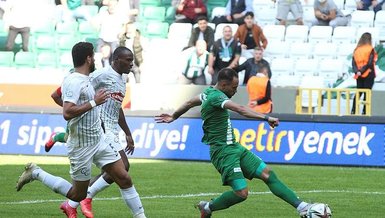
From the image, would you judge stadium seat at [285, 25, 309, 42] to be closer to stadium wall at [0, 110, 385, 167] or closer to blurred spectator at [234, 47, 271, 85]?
blurred spectator at [234, 47, 271, 85]

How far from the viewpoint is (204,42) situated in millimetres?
26906

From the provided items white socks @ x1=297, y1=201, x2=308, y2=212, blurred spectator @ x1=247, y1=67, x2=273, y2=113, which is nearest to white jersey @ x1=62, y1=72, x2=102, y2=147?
white socks @ x1=297, y1=201, x2=308, y2=212

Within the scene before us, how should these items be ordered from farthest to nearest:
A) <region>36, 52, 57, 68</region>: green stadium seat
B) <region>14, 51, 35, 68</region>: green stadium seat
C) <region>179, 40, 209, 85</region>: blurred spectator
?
<region>14, 51, 35, 68</region>: green stadium seat → <region>36, 52, 57, 68</region>: green stadium seat → <region>179, 40, 209, 85</region>: blurred spectator

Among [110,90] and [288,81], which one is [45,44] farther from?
[110,90]

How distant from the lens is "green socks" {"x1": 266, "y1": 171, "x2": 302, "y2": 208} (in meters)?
13.6

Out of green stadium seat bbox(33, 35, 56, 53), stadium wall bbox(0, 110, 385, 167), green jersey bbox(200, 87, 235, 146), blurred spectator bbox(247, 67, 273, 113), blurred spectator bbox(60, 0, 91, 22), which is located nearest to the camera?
green jersey bbox(200, 87, 235, 146)

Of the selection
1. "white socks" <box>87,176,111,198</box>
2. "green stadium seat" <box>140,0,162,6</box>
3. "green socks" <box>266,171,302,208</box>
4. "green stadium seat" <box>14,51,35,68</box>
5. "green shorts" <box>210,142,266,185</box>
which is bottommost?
"green stadium seat" <box>14,51,35,68</box>

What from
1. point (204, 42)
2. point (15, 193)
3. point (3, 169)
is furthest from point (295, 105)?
point (15, 193)

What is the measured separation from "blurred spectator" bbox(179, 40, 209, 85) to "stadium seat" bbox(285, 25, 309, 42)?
8.48 ft

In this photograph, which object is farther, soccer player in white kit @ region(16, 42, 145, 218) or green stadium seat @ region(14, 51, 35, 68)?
green stadium seat @ region(14, 51, 35, 68)

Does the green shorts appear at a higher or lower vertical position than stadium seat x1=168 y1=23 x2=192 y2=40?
higher

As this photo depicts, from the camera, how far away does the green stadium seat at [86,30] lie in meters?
Result: 30.7

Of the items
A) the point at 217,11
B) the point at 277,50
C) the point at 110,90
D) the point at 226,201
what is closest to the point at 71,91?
the point at 110,90

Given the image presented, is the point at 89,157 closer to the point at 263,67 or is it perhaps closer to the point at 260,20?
the point at 263,67
